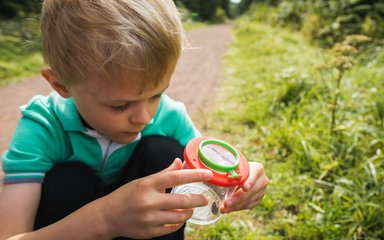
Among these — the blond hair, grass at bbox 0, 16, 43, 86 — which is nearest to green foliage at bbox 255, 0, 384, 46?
grass at bbox 0, 16, 43, 86

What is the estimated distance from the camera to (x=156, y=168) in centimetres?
138

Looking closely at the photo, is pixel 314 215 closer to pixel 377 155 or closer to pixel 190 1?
pixel 377 155

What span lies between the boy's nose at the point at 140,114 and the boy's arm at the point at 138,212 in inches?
11.7

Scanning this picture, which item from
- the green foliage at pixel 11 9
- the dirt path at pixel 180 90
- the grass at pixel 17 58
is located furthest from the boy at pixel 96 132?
the green foliage at pixel 11 9

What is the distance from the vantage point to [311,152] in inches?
90.3

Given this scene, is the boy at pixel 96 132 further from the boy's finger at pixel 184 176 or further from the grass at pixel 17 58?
the grass at pixel 17 58

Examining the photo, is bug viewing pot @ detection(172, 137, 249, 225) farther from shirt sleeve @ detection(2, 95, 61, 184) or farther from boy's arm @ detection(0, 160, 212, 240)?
shirt sleeve @ detection(2, 95, 61, 184)

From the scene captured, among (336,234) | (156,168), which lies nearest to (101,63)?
(156,168)

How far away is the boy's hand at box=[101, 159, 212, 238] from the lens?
0.86m

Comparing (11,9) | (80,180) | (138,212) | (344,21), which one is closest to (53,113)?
(80,180)

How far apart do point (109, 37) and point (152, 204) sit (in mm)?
539

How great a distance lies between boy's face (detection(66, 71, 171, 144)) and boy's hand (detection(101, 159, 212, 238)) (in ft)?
1.02

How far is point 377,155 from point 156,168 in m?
1.46

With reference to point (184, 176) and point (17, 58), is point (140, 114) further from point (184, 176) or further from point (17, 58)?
point (17, 58)
